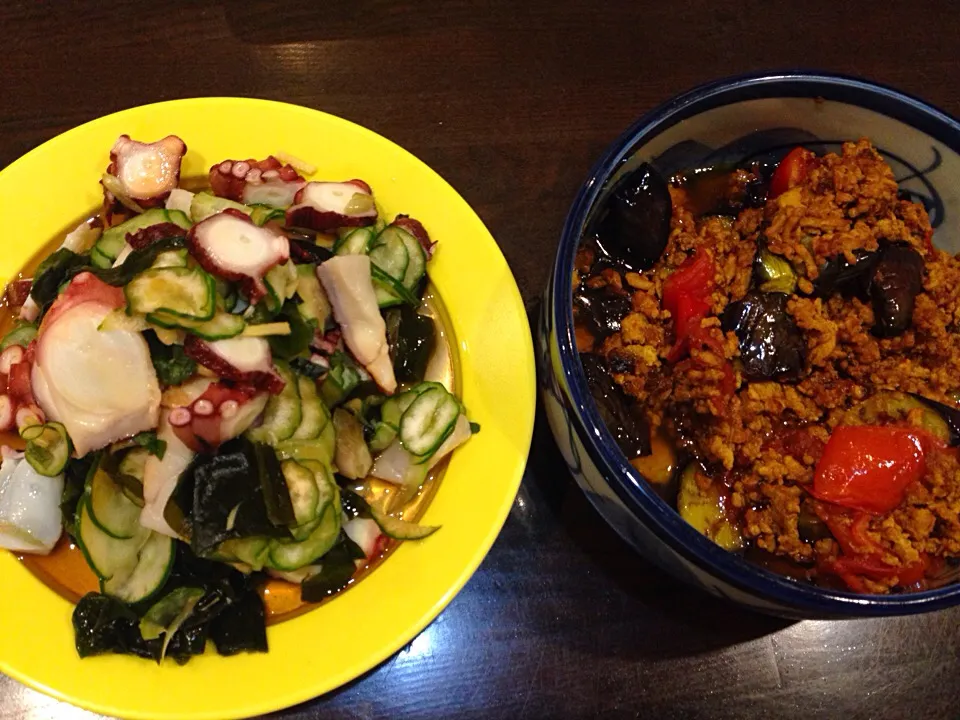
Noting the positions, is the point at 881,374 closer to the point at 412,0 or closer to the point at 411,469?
the point at 411,469

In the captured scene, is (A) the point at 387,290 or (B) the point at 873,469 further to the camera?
(A) the point at 387,290

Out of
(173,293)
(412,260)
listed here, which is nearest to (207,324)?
(173,293)

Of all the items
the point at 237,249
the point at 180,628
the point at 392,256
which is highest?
the point at 237,249

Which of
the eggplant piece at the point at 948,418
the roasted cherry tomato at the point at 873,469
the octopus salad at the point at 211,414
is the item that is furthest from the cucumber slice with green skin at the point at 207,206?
the eggplant piece at the point at 948,418

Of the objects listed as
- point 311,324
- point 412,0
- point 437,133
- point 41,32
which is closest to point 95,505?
point 311,324

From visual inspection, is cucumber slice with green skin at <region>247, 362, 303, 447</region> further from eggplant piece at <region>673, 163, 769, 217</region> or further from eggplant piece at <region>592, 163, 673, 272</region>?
eggplant piece at <region>673, 163, 769, 217</region>

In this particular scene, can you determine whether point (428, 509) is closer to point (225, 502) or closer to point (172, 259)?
point (225, 502)

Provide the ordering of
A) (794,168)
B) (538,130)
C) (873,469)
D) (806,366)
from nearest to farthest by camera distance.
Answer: (873,469)
(806,366)
(794,168)
(538,130)

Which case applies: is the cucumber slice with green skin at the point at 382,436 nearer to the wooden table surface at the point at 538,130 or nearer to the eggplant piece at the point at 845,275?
the wooden table surface at the point at 538,130
